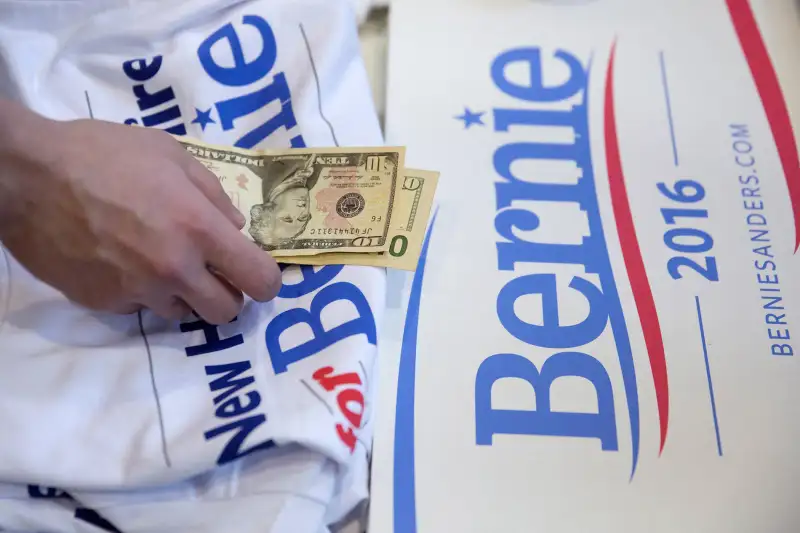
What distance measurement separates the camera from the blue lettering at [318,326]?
0.54 metres

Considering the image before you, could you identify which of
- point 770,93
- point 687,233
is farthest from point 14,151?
point 770,93

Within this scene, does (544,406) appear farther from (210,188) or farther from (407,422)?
(210,188)

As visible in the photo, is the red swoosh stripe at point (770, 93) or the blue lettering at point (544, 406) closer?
the blue lettering at point (544, 406)

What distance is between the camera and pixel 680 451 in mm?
551

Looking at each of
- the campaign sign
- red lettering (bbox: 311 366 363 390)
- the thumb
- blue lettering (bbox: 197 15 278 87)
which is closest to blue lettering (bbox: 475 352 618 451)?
the campaign sign

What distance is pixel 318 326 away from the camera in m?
0.56

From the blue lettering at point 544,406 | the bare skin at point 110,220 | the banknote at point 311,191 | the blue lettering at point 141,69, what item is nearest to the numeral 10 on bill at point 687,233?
the blue lettering at point 544,406

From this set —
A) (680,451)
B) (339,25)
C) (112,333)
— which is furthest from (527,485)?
(339,25)

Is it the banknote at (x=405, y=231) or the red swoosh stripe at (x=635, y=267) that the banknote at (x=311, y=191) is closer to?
the banknote at (x=405, y=231)

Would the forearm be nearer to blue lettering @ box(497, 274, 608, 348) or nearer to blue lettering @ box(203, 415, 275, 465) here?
blue lettering @ box(203, 415, 275, 465)

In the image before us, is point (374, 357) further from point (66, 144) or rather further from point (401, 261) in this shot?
point (66, 144)

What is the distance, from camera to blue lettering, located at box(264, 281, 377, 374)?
54 centimetres

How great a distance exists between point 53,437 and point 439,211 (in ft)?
1.17

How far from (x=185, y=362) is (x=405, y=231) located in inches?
8.2
